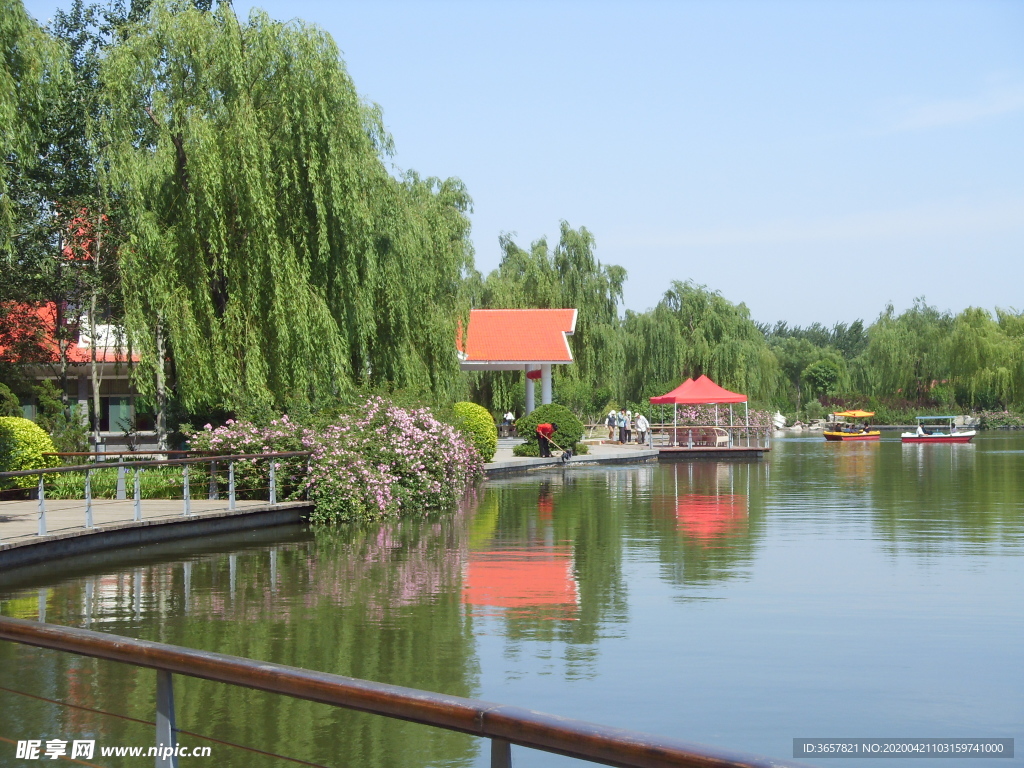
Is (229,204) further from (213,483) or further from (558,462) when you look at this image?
(558,462)

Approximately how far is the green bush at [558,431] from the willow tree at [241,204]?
16.2 m

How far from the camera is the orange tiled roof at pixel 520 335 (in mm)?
42156

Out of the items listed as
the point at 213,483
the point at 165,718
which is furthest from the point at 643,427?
the point at 165,718

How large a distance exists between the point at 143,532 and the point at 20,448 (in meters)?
4.88

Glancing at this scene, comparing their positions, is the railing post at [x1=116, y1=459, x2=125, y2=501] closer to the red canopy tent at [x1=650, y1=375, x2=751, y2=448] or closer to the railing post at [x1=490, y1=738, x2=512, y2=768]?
the railing post at [x1=490, y1=738, x2=512, y2=768]

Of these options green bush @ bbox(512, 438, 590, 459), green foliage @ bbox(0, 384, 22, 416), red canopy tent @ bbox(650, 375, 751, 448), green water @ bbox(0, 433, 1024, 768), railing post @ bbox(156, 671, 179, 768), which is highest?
red canopy tent @ bbox(650, 375, 751, 448)

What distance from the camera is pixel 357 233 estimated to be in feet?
67.3

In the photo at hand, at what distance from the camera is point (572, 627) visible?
9984mm

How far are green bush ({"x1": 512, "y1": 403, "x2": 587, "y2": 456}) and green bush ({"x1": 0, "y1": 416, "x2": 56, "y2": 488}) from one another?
19.7 m

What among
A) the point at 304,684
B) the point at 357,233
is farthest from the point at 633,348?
the point at 304,684

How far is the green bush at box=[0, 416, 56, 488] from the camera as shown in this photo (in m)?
18.5

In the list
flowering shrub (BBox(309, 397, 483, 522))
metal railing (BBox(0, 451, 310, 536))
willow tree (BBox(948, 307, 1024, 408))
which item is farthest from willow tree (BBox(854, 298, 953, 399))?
metal railing (BBox(0, 451, 310, 536))

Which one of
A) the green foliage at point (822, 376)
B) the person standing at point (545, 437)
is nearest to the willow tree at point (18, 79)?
the person standing at point (545, 437)

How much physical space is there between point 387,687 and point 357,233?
18508mm
